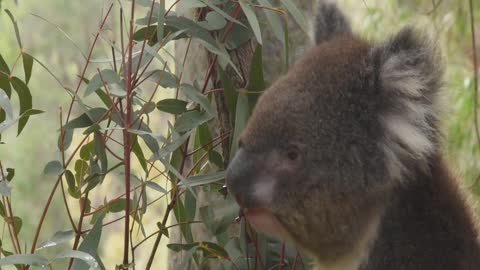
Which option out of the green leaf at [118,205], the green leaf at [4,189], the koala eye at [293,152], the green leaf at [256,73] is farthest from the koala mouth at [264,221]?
the green leaf at [4,189]

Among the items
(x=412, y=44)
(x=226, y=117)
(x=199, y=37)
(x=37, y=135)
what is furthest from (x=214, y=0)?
(x=37, y=135)

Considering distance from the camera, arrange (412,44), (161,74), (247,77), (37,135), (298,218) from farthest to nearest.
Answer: (37,135)
(247,77)
(161,74)
(298,218)
(412,44)

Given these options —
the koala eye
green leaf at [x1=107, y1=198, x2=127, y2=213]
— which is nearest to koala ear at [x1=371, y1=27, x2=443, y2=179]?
the koala eye

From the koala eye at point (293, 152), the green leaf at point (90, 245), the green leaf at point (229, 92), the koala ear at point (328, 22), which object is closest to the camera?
the koala eye at point (293, 152)

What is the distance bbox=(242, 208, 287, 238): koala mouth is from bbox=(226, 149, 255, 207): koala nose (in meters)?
0.05

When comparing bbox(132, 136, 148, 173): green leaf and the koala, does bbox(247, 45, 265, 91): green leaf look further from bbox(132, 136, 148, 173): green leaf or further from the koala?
bbox(132, 136, 148, 173): green leaf

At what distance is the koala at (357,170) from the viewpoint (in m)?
1.87

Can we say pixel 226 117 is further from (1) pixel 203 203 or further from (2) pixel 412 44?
(2) pixel 412 44

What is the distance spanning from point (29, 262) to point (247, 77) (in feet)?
2.43

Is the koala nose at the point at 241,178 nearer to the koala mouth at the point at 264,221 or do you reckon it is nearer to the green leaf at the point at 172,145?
the koala mouth at the point at 264,221

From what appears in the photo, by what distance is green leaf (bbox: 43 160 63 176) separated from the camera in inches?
80.7

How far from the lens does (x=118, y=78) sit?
79.3 inches

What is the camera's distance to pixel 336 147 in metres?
1.90

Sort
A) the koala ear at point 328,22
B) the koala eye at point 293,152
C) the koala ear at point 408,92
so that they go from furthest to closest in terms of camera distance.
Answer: the koala ear at point 328,22, the koala eye at point 293,152, the koala ear at point 408,92
